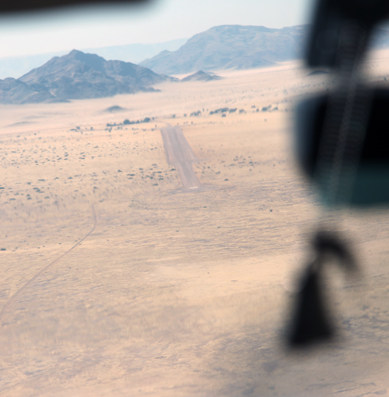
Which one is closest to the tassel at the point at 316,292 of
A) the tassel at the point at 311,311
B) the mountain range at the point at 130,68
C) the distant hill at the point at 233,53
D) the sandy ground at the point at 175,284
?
the tassel at the point at 311,311

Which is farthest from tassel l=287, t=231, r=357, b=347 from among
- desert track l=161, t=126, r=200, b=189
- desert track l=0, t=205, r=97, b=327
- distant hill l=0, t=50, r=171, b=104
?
distant hill l=0, t=50, r=171, b=104

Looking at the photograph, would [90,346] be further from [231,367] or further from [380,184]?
[380,184]

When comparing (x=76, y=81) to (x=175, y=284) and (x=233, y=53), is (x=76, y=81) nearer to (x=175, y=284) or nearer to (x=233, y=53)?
(x=233, y=53)

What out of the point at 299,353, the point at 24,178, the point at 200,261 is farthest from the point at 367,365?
the point at 24,178

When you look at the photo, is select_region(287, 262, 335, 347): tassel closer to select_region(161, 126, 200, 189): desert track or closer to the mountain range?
select_region(161, 126, 200, 189): desert track

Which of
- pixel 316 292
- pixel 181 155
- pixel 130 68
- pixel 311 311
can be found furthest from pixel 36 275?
pixel 130 68

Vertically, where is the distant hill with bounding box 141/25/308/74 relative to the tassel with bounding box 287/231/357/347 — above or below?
above
